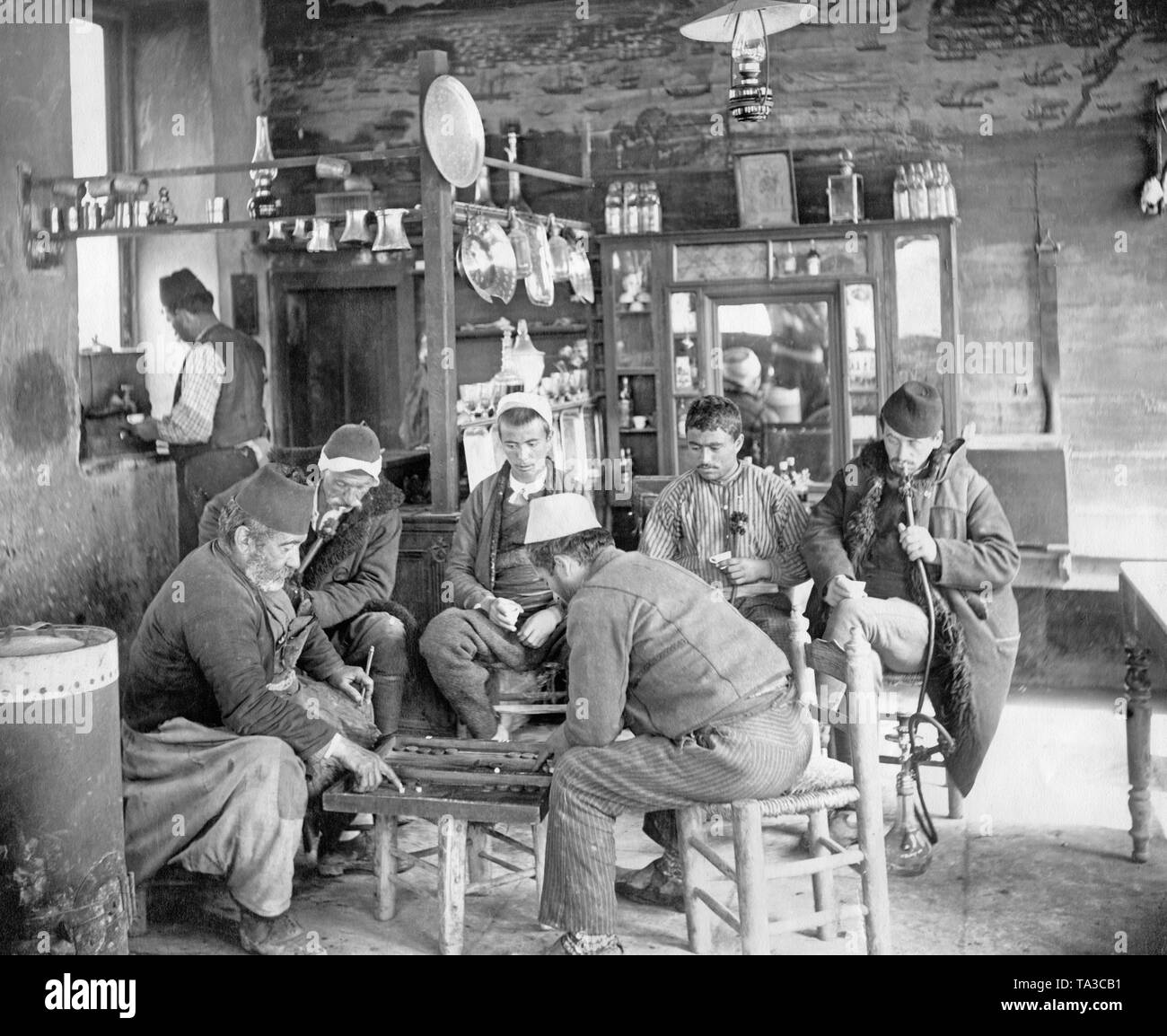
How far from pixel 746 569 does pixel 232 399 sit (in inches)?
128

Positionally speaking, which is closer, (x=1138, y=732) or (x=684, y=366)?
(x=1138, y=732)

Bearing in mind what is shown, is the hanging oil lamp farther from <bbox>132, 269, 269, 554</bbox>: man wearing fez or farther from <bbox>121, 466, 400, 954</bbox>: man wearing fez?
<bbox>132, 269, 269, 554</bbox>: man wearing fez

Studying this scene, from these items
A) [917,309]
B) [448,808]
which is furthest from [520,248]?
[448,808]

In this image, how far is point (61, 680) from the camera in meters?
3.61

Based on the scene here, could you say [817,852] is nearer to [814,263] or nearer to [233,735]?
[233,735]

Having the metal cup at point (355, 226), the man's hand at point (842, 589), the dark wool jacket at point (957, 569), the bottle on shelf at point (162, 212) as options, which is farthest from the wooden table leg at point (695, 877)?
the bottle on shelf at point (162, 212)

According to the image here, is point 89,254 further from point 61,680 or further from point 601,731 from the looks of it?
point 601,731

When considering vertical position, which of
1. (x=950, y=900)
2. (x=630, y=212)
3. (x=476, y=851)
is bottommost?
(x=950, y=900)

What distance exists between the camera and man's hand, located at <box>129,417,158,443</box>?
6.80 m

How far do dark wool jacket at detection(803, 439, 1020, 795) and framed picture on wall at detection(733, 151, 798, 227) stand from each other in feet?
11.9

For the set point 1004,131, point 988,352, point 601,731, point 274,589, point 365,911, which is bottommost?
point 365,911

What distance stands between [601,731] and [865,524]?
1.62m

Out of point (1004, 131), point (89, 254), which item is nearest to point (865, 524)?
point (1004, 131)

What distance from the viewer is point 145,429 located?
22.4 ft
